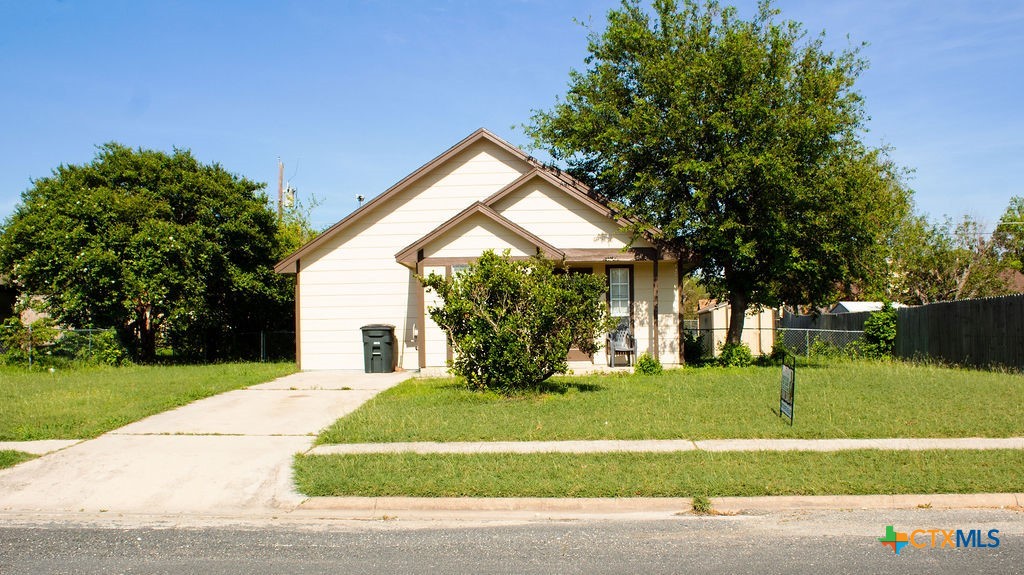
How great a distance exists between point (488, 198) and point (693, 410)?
9.41 metres

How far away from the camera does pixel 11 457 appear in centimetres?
882

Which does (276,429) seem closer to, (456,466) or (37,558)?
(456,466)

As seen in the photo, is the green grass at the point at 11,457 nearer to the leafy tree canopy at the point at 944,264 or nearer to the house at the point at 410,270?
the house at the point at 410,270

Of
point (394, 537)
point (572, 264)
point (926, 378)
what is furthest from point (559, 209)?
point (394, 537)

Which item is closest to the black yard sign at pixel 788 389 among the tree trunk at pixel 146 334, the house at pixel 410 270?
the house at pixel 410 270

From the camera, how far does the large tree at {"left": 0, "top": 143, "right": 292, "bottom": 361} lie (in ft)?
64.1

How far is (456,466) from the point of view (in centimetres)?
805

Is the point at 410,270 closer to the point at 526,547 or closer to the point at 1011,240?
the point at 526,547

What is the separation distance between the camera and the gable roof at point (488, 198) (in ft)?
61.8

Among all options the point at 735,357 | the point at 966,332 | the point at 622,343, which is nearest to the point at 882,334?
the point at 966,332

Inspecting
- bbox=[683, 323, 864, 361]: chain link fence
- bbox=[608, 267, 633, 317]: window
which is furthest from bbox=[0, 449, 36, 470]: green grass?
bbox=[683, 323, 864, 361]: chain link fence

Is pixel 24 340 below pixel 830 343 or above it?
above

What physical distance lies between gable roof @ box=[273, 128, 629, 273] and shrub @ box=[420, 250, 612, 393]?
6461 millimetres

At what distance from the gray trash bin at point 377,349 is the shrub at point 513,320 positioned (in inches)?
235
